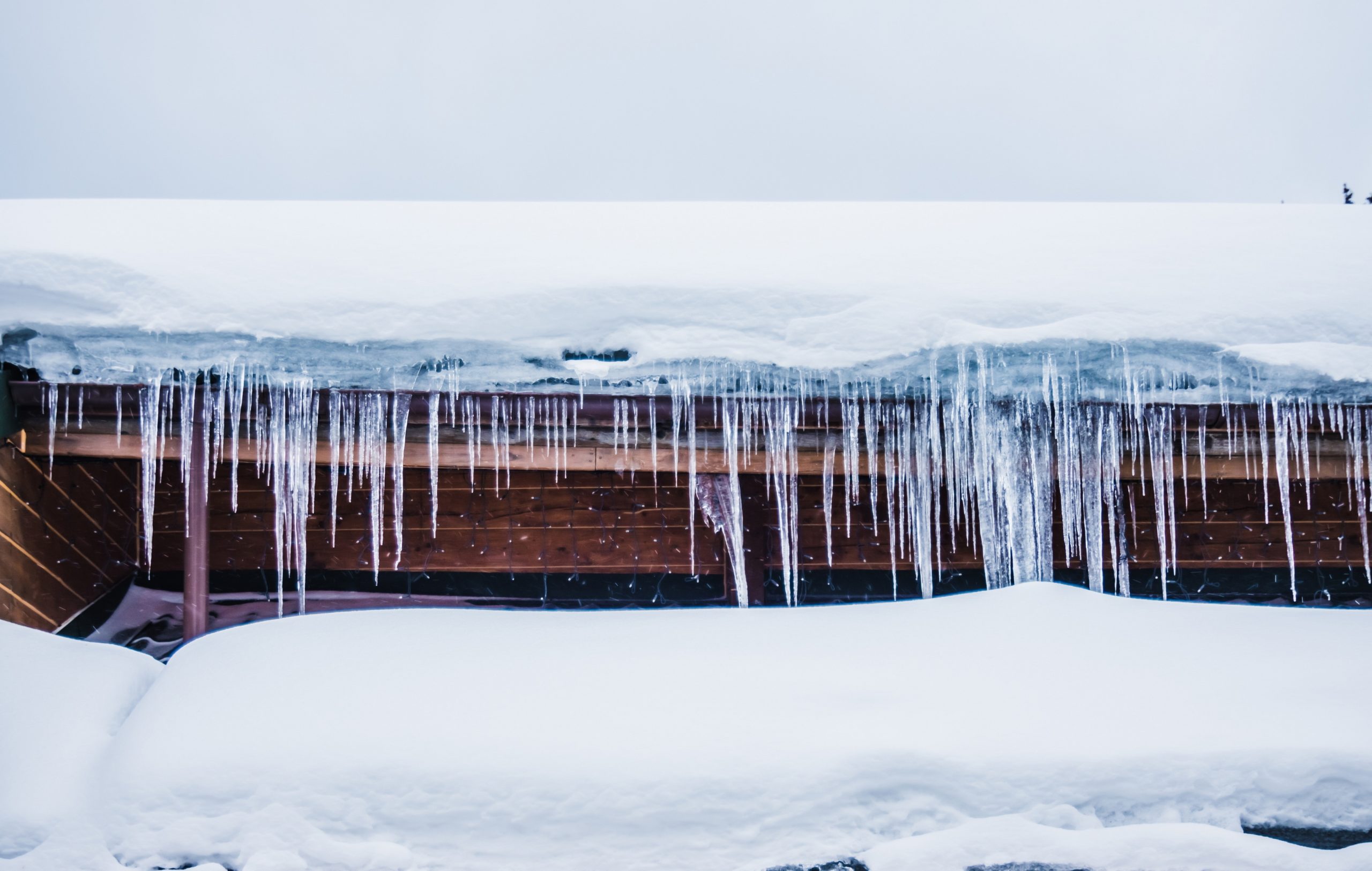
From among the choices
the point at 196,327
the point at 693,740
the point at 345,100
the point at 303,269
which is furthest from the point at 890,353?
the point at 345,100

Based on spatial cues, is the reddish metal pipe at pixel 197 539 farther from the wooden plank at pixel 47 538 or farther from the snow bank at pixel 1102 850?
the snow bank at pixel 1102 850

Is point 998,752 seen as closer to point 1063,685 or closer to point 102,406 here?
point 1063,685

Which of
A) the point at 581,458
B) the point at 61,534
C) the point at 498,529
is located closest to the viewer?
the point at 581,458

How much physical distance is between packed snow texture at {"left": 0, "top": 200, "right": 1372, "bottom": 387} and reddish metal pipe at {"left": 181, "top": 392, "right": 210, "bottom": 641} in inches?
12.2

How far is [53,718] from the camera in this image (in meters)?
2.12

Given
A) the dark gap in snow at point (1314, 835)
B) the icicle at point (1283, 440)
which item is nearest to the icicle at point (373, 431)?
the dark gap in snow at point (1314, 835)

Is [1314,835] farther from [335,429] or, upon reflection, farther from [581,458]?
[335,429]

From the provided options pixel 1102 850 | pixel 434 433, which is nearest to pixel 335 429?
pixel 434 433

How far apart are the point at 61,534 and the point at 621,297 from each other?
2.81m

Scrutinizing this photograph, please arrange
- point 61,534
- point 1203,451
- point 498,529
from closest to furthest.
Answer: point 1203,451 < point 61,534 < point 498,529

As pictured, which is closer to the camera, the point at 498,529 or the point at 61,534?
the point at 61,534

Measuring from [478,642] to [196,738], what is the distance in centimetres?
83

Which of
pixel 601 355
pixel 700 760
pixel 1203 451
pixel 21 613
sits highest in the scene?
pixel 601 355

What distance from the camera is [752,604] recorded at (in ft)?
12.3
